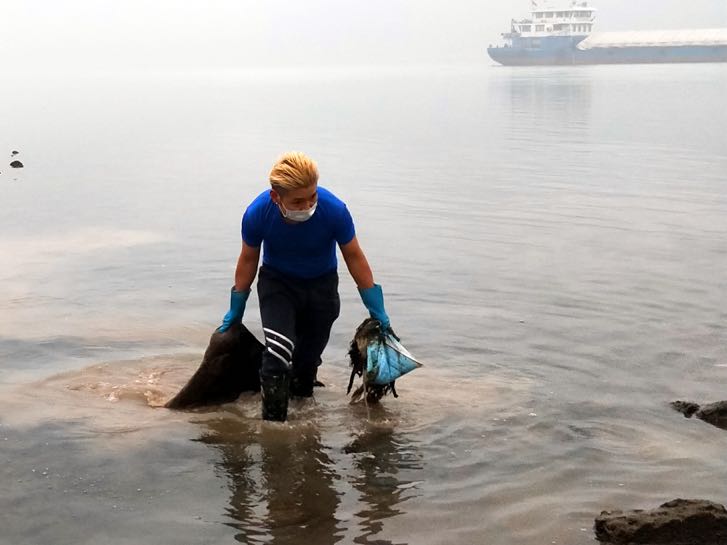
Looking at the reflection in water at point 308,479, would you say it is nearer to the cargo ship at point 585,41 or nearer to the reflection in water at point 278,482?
the reflection in water at point 278,482

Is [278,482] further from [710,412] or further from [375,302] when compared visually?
[710,412]

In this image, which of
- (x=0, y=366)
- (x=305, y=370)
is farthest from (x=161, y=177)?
(x=305, y=370)

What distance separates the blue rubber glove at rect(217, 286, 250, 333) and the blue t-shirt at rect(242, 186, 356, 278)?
26cm

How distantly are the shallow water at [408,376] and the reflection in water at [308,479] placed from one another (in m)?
0.02

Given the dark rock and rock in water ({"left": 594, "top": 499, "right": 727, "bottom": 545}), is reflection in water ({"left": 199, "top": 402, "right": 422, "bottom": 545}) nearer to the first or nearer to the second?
rock in water ({"left": 594, "top": 499, "right": 727, "bottom": 545})

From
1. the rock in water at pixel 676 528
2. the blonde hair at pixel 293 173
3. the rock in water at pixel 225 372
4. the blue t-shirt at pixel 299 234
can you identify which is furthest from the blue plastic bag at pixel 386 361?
the rock in water at pixel 676 528

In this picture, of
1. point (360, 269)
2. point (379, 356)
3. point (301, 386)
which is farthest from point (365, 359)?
point (360, 269)

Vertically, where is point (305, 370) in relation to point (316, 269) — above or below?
below

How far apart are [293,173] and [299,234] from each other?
533 mm

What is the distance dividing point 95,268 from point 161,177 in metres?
10.6

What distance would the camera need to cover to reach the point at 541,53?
13988 centimetres

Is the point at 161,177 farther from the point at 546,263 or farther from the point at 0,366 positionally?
the point at 0,366

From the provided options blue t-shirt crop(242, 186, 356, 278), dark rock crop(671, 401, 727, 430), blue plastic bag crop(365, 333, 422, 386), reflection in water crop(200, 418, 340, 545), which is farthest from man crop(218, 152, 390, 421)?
dark rock crop(671, 401, 727, 430)

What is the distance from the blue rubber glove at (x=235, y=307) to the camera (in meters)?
6.23
